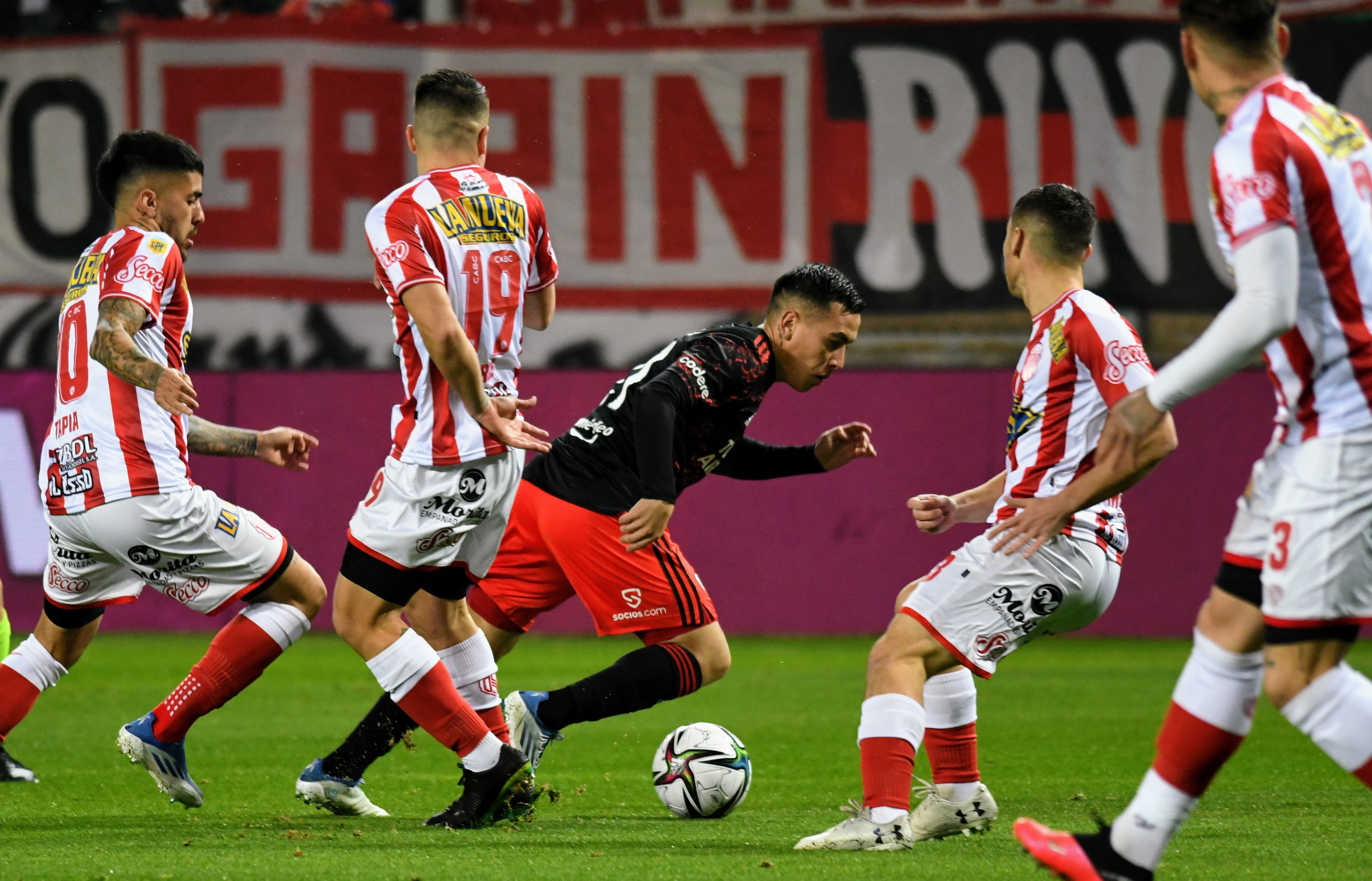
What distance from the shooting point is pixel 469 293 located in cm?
444

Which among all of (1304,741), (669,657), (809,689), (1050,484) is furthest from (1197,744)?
(809,689)

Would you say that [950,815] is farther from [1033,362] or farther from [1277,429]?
[1277,429]

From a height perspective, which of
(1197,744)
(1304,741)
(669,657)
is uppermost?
(1197,744)

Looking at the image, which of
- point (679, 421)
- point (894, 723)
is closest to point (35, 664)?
point (679, 421)

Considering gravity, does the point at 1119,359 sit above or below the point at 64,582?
above

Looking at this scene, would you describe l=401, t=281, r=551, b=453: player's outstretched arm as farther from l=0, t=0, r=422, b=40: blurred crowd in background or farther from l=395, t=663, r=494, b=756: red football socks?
l=0, t=0, r=422, b=40: blurred crowd in background

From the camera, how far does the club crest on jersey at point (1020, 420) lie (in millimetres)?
4223

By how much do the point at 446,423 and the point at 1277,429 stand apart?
7.34 feet

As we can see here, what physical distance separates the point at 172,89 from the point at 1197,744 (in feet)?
40.0

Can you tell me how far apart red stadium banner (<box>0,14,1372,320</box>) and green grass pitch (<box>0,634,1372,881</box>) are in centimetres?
483

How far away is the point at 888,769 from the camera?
4016mm

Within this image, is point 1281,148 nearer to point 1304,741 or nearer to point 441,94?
point 441,94

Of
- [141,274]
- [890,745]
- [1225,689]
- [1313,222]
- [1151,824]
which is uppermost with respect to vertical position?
[1313,222]

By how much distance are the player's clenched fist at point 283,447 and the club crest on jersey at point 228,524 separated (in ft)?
0.64
